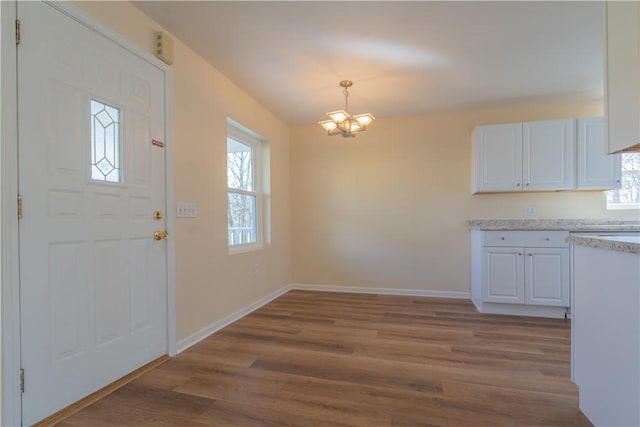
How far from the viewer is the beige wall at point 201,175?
2168mm

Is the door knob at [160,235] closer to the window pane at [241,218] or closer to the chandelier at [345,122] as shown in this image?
the window pane at [241,218]

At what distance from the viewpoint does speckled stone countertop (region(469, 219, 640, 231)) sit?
3014mm

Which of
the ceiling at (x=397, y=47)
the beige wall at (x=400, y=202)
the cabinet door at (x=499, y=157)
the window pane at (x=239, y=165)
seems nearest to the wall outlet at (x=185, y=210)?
the window pane at (x=239, y=165)

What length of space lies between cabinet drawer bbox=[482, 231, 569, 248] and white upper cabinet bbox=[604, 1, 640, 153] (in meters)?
2.04

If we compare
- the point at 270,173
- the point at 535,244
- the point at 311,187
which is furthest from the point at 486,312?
the point at 270,173

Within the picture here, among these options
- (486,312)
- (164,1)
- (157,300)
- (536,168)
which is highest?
(164,1)

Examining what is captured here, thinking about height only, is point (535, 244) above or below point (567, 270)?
above

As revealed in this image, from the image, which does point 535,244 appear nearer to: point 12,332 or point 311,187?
point 311,187

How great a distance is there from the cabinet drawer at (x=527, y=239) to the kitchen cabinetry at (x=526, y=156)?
0.59m

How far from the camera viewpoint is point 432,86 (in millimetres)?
3199

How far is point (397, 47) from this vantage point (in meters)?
2.48

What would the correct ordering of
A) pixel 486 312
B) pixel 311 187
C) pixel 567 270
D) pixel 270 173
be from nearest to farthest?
1. pixel 567 270
2. pixel 486 312
3. pixel 270 173
4. pixel 311 187

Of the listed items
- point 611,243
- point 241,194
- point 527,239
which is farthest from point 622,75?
point 241,194

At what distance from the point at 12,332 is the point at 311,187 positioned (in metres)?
3.52
